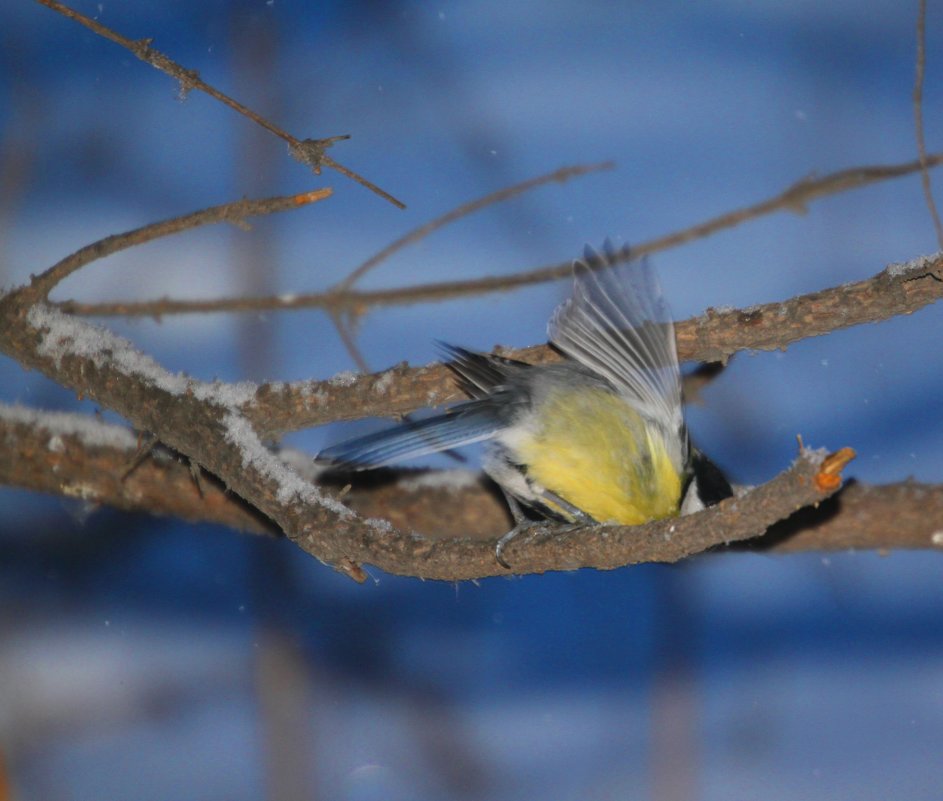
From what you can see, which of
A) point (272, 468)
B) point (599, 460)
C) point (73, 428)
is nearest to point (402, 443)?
point (272, 468)

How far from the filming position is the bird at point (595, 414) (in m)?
1.06

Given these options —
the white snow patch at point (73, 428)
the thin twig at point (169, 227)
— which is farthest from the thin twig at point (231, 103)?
the white snow patch at point (73, 428)

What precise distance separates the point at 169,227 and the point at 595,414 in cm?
54

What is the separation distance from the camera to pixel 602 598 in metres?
1.72

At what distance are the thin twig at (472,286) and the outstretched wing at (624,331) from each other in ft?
0.71

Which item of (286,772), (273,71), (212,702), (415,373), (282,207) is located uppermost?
(273,71)

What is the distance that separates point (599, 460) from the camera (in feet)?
3.72

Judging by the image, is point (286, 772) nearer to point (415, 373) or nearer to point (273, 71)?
point (415, 373)

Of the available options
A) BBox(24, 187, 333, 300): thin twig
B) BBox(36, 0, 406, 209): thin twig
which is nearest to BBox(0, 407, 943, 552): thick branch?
BBox(24, 187, 333, 300): thin twig

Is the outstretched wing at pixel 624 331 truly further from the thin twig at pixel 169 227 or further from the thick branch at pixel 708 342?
the thin twig at pixel 169 227

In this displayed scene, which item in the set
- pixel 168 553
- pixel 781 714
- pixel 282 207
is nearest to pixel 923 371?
pixel 781 714

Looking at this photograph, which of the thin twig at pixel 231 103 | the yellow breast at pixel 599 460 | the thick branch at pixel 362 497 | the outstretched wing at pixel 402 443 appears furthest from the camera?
the thick branch at pixel 362 497

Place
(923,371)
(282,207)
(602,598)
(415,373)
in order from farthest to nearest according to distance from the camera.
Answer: (602,598), (923,371), (415,373), (282,207)

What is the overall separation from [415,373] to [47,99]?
92cm
